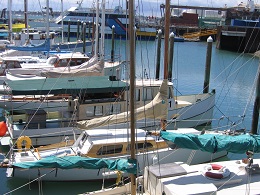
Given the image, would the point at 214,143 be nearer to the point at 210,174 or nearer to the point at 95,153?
the point at 210,174

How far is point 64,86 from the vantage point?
21625 millimetres

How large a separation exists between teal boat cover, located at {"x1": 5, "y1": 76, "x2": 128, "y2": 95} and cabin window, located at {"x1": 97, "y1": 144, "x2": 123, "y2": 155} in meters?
5.04

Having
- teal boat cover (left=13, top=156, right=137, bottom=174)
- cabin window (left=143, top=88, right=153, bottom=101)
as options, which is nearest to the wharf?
cabin window (left=143, top=88, right=153, bottom=101)

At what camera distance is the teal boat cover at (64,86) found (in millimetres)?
20969

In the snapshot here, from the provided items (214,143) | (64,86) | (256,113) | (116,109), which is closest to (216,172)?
(214,143)

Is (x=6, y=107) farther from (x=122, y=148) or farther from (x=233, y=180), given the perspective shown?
(x=233, y=180)

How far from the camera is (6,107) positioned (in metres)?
23.1

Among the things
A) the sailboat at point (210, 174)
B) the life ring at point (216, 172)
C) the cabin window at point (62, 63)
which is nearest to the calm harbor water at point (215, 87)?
the sailboat at point (210, 174)

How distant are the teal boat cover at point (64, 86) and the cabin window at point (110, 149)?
5041mm

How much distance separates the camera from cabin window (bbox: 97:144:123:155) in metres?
16.9

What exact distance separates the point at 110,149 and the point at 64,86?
19.5 feet

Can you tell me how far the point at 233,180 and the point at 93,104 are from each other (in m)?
11.1

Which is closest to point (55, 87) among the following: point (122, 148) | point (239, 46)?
point (122, 148)

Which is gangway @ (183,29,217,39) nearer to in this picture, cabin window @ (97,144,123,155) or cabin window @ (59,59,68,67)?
cabin window @ (59,59,68,67)
